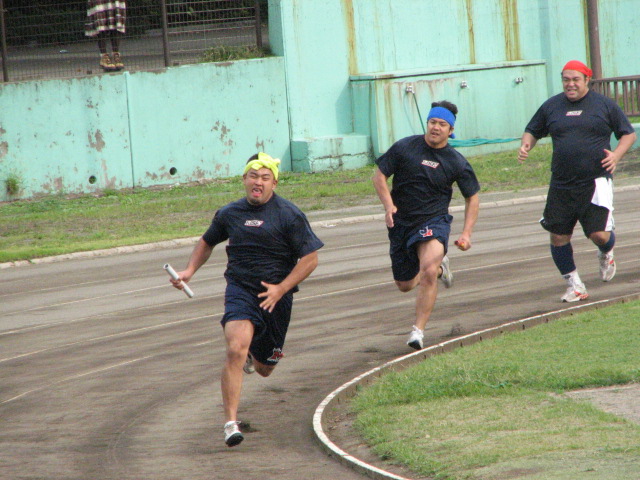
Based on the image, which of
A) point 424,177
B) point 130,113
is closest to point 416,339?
point 424,177

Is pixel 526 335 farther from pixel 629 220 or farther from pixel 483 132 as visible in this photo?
pixel 483 132

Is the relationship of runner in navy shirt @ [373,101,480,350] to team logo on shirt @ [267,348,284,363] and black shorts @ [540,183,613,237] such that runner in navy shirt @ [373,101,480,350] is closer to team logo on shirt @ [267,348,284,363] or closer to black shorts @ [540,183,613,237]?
black shorts @ [540,183,613,237]

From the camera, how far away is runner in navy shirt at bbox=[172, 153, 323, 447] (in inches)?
292

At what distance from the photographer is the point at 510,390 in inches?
300

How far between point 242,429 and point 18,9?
19465mm

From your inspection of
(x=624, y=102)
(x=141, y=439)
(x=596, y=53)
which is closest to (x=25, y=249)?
(x=141, y=439)

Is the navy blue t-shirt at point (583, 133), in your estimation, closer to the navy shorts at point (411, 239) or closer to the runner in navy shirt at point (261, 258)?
the navy shorts at point (411, 239)

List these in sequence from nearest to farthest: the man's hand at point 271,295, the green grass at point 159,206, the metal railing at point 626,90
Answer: the man's hand at point 271,295, the green grass at point 159,206, the metal railing at point 626,90

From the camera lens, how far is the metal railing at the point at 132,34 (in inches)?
955

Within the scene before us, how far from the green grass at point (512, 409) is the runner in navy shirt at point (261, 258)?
92cm

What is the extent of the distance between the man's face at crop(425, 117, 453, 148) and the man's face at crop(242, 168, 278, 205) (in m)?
2.53

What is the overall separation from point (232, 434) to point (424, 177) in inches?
146

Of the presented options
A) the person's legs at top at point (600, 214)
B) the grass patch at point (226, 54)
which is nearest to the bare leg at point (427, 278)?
the person's legs at top at point (600, 214)

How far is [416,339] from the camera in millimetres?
9250
